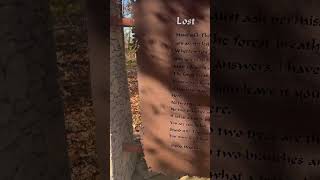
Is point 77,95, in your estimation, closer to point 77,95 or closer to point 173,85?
point 77,95

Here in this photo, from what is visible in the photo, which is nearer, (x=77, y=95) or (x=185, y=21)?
(x=77, y=95)

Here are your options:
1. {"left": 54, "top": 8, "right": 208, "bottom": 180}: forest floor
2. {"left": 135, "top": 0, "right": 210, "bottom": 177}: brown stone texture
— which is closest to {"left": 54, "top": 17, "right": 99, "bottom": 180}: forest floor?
{"left": 54, "top": 8, "right": 208, "bottom": 180}: forest floor

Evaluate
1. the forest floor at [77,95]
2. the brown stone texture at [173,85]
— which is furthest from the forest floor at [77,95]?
the brown stone texture at [173,85]

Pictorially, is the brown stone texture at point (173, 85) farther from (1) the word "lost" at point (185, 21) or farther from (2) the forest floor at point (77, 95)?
(2) the forest floor at point (77, 95)

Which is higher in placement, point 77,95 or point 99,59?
point 99,59

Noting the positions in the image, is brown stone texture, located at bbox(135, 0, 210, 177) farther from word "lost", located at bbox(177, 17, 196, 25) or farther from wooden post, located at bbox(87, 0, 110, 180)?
wooden post, located at bbox(87, 0, 110, 180)

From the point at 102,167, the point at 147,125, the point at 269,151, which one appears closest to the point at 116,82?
the point at 147,125

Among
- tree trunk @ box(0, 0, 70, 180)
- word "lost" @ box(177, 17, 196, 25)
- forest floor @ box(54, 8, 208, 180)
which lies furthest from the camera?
word "lost" @ box(177, 17, 196, 25)

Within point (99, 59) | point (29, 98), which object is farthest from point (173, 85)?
point (29, 98)

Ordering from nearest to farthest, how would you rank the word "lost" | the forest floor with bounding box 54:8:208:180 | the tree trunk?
the tree trunk → the forest floor with bounding box 54:8:208:180 → the word "lost"

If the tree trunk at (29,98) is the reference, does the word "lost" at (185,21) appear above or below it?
above

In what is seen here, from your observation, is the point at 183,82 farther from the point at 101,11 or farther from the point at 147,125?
the point at 101,11

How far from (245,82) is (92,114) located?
2.04 feet

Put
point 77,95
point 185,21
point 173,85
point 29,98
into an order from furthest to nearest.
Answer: point 173,85 → point 185,21 → point 77,95 → point 29,98
